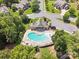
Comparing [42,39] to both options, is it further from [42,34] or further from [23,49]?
[23,49]

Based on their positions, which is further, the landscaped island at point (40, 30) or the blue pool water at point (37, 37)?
the blue pool water at point (37, 37)

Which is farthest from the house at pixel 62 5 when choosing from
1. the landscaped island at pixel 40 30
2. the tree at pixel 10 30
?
the tree at pixel 10 30

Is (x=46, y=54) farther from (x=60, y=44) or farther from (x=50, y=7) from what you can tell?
(x=50, y=7)

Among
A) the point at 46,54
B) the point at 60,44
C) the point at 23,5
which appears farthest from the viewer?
the point at 23,5

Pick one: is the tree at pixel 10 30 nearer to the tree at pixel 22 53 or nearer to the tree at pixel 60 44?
the tree at pixel 22 53

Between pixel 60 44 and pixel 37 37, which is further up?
pixel 60 44

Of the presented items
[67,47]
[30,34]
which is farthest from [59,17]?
[67,47]

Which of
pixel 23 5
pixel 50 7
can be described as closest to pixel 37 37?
pixel 50 7

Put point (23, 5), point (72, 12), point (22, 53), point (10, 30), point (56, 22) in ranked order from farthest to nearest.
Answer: point (23, 5) < point (72, 12) < point (56, 22) < point (10, 30) < point (22, 53)
